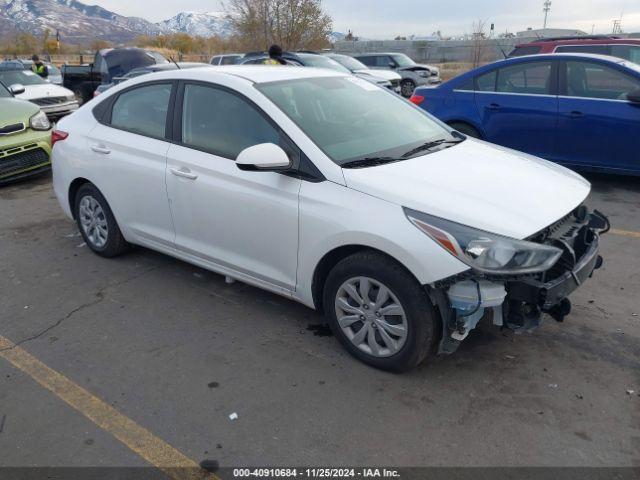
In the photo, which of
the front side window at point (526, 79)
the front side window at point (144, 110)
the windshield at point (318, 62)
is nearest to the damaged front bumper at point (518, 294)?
the front side window at point (144, 110)

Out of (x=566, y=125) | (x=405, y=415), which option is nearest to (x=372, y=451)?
(x=405, y=415)

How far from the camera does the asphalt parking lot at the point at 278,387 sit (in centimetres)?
263

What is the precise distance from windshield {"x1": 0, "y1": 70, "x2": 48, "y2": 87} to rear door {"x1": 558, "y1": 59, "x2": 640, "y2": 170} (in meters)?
12.6

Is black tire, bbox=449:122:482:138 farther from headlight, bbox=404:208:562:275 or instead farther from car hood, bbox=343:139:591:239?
headlight, bbox=404:208:562:275

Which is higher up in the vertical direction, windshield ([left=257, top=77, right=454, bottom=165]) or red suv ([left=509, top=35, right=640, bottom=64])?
red suv ([left=509, top=35, right=640, bottom=64])

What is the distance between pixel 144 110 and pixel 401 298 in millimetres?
2654

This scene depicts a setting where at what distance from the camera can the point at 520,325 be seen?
9.62 ft

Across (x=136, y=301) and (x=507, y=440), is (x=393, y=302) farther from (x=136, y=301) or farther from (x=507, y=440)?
(x=136, y=301)

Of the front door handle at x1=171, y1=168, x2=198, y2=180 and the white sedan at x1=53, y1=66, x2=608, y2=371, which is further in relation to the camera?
the front door handle at x1=171, y1=168, x2=198, y2=180

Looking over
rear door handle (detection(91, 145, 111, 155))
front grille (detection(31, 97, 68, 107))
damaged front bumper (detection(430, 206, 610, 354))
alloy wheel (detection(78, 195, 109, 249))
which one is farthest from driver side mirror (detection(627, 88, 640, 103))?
front grille (detection(31, 97, 68, 107))

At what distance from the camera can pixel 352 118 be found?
12.3 feet

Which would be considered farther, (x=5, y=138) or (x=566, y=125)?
(x=5, y=138)

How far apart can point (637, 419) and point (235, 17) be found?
37731 millimetres

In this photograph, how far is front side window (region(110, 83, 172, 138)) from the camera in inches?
164
